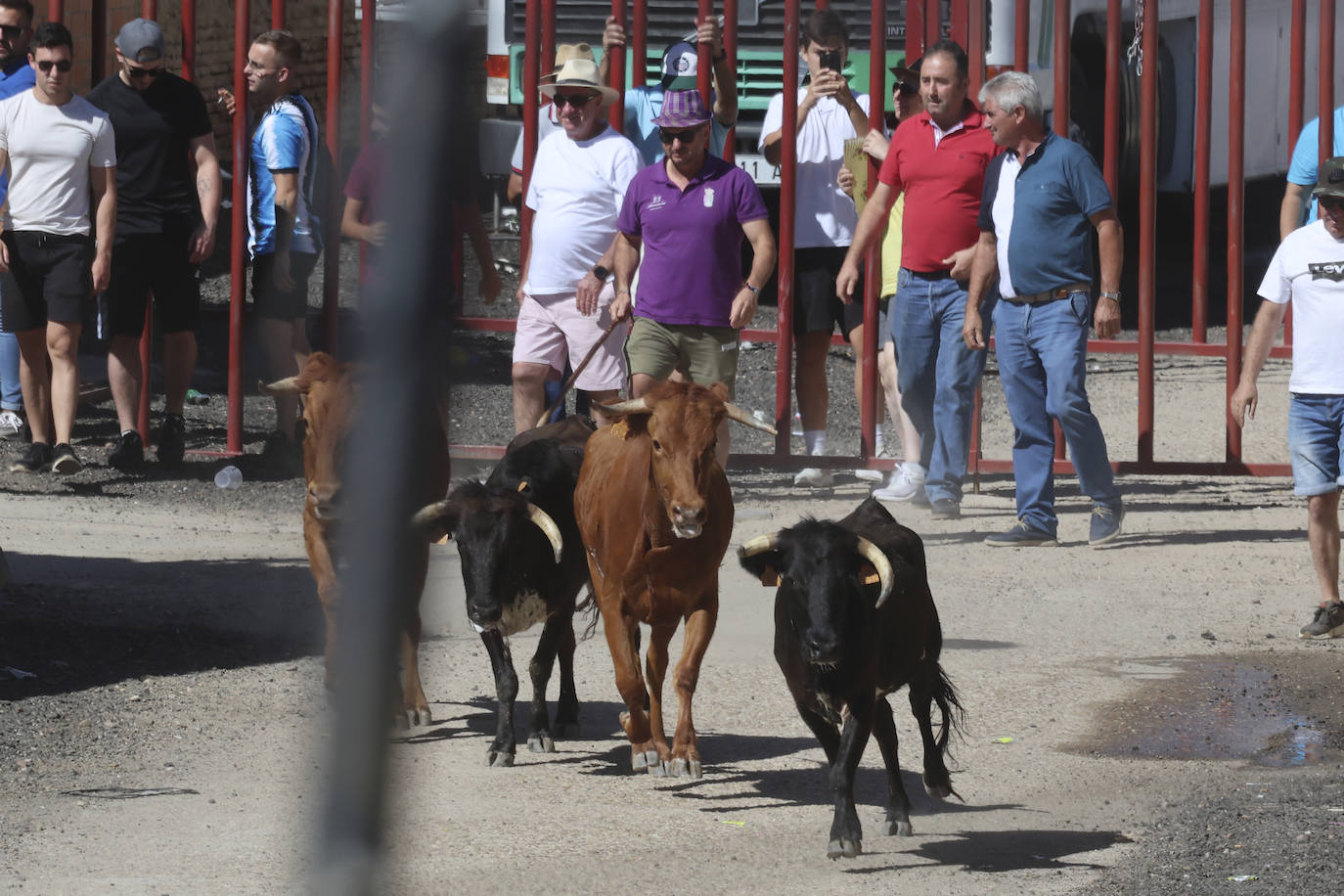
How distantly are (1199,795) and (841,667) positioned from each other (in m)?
1.21

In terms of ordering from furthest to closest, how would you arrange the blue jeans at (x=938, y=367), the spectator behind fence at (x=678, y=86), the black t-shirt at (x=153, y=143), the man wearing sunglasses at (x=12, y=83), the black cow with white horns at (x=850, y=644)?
1. the man wearing sunglasses at (x=12, y=83)
2. the black t-shirt at (x=153, y=143)
3. the spectator behind fence at (x=678, y=86)
4. the blue jeans at (x=938, y=367)
5. the black cow with white horns at (x=850, y=644)

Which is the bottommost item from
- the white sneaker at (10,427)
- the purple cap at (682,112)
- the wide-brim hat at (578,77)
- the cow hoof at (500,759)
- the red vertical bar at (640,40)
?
the cow hoof at (500,759)

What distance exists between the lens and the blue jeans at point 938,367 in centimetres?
931

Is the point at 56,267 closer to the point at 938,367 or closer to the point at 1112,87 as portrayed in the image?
the point at 938,367

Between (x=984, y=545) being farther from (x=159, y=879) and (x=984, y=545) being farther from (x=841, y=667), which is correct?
(x=159, y=879)

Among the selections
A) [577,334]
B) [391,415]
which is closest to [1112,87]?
[577,334]

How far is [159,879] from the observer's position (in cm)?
452

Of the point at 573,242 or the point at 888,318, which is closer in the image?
the point at 573,242

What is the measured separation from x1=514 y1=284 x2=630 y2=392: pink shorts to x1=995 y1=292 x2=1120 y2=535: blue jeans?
6.00 feet

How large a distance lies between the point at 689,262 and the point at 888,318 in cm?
194

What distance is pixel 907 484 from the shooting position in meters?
9.91

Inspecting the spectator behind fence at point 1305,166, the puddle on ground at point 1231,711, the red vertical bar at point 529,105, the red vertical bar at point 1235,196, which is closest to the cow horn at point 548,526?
the puddle on ground at point 1231,711

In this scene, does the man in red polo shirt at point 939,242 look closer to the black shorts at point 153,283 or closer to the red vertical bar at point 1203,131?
the red vertical bar at point 1203,131

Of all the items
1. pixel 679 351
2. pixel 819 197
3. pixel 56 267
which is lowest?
pixel 679 351
